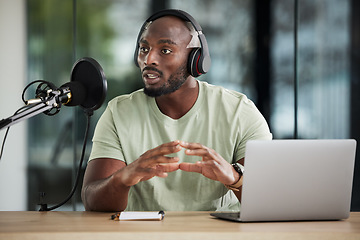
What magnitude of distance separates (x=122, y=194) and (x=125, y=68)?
208 cm

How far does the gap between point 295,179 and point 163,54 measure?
876mm

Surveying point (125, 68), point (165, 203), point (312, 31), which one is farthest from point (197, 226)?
point (312, 31)

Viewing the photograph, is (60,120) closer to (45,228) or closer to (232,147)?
(232,147)

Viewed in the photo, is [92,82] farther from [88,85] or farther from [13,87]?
[13,87]

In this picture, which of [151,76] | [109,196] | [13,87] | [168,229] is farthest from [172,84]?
[13,87]

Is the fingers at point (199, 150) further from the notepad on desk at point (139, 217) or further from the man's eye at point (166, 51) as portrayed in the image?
the man's eye at point (166, 51)

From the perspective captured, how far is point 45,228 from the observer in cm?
124

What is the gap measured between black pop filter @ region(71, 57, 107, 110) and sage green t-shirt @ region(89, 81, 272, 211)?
45cm

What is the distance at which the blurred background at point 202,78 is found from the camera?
3.55 metres

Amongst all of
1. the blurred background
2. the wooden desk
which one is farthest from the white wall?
the wooden desk

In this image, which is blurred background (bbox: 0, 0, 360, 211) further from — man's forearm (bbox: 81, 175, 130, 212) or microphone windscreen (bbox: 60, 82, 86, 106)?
microphone windscreen (bbox: 60, 82, 86, 106)

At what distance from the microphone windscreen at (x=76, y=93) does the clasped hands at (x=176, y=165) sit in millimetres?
247

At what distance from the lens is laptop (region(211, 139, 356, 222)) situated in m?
1.28

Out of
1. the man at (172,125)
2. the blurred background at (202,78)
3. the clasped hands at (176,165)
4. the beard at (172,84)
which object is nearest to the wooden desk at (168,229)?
the clasped hands at (176,165)
